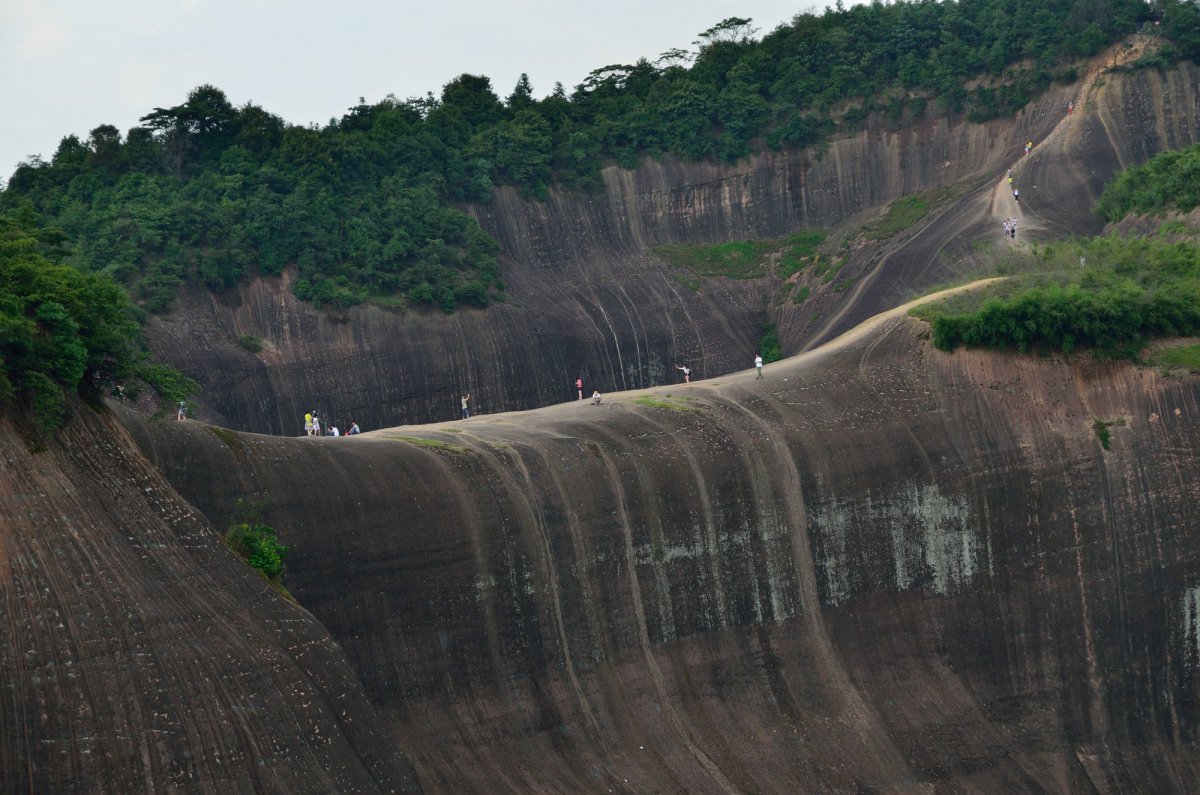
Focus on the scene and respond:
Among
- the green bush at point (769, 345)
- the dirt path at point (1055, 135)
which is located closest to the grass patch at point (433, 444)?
the green bush at point (769, 345)

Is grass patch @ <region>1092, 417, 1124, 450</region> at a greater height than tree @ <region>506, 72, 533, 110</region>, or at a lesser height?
lesser

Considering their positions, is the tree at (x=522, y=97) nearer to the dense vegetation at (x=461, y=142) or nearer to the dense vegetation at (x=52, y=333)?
the dense vegetation at (x=461, y=142)

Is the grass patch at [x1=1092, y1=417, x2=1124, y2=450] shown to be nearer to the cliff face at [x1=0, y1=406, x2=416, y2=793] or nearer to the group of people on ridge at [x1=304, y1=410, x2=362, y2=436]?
the cliff face at [x1=0, y1=406, x2=416, y2=793]

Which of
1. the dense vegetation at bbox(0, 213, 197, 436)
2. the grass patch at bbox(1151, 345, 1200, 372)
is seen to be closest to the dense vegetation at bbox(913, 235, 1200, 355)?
the grass patch at bbox(1151, 345, 1200, 372)

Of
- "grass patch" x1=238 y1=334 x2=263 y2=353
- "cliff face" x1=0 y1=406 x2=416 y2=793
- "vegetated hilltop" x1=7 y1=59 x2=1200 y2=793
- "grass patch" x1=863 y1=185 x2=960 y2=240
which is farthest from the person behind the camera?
"grass patch" x1=863 y1=185 x2=960 y2=240

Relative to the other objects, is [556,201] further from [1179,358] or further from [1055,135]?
[1179,358]

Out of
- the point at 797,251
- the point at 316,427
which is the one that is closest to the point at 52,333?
the point at 316,427

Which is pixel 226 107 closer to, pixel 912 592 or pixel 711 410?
pixel 711 410
